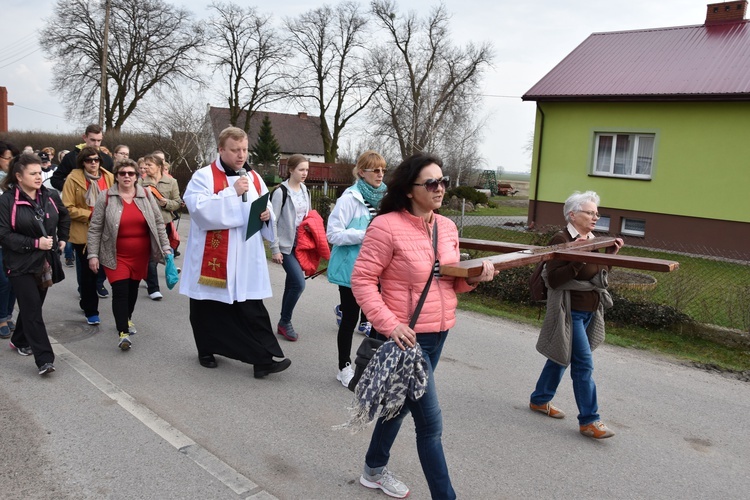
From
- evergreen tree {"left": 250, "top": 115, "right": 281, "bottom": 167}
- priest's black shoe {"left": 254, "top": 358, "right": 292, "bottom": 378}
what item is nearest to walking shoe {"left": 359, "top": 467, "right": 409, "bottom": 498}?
priest's black shoe {"left": 254, "top": 358, "right": 292, "bottom": 378}

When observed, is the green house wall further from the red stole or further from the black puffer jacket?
the black puffer jacket

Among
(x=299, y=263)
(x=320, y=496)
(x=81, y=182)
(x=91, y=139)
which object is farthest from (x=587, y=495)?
(x=91, y=139)

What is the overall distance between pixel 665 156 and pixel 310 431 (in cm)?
→ 1530

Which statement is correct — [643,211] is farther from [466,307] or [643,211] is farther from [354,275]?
[354,275]

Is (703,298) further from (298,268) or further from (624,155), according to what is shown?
(624,155)

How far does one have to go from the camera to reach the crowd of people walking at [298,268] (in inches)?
120

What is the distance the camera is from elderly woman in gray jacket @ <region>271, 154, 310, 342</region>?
639cm

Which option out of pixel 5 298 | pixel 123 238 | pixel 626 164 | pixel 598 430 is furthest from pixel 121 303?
pixel 626 164

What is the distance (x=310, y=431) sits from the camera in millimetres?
4270

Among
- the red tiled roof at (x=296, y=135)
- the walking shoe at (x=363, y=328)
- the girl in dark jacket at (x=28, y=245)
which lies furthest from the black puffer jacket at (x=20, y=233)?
the red tiled roof at (x=296, y=135)

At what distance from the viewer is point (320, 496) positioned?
344cm

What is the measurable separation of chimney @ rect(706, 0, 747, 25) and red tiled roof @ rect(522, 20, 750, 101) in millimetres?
235

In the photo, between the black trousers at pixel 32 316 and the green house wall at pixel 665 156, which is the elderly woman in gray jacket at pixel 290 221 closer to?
the black trousers at pixel 32 316

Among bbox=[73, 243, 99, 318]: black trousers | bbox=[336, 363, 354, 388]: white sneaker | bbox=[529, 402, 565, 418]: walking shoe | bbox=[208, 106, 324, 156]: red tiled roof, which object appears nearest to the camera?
bbox=[529, 402, 565, 418]: walking shoe
